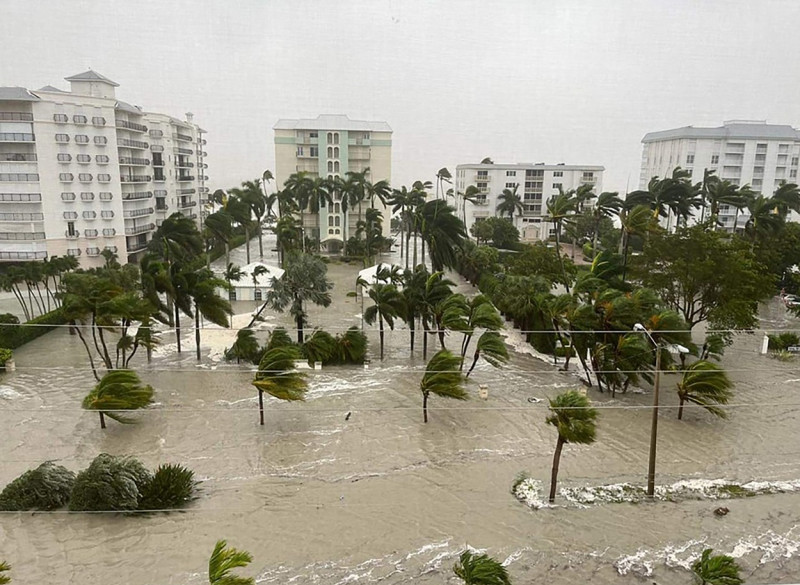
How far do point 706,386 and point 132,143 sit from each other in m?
37.1

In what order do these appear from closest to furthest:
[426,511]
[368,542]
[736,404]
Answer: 1. [368,542]
2. [426,511]
3. [736,404]

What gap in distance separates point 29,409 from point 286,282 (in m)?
8.76

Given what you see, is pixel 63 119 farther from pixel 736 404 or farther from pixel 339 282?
pixel 736 404

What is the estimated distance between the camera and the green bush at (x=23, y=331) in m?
20.2

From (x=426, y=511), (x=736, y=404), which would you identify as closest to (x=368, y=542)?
(x=426, y=511)

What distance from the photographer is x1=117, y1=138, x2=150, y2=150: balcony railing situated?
36.6m

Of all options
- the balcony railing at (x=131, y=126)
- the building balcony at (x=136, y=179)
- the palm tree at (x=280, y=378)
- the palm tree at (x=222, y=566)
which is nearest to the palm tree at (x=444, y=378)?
the palm tree at (x=280, y=378)

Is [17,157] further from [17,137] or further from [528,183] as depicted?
[528,183]

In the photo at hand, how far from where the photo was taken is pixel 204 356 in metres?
20.5

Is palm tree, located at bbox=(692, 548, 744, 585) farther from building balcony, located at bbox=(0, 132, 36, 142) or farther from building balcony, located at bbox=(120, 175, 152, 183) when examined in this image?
building balcony, located at bbox=(120, 175, 152, 183)

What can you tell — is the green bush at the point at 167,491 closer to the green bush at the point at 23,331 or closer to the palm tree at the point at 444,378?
the palm tree at the point at 444,378

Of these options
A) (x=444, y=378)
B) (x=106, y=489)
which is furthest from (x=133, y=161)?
(x=444, y=378)

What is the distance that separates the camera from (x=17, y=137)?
3161 cm

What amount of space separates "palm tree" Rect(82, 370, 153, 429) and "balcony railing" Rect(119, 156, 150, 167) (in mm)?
27357
